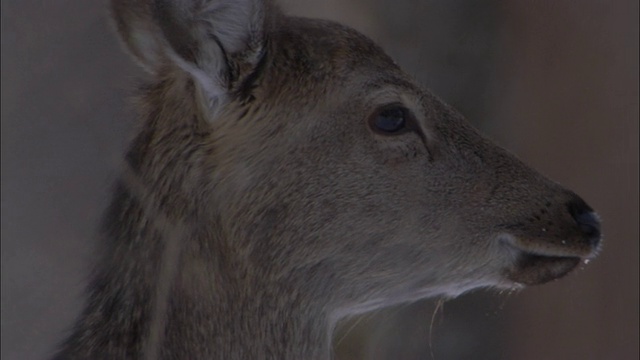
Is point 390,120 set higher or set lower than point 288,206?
higher

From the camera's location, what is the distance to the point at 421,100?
257 centimetres

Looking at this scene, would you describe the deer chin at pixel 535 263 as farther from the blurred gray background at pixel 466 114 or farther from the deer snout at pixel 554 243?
the blurred gray background at pixel 466 114

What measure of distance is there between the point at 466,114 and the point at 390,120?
1109mm

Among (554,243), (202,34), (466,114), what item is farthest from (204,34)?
(466,114)

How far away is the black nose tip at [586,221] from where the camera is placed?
2516mm

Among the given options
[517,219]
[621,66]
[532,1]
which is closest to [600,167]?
[621,66]

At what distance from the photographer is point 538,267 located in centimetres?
252

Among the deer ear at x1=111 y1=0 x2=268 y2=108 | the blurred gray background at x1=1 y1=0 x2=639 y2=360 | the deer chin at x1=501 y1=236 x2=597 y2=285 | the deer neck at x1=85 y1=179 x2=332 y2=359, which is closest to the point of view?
the deer ear at x1=111 y1=0 x2=268 y2=108

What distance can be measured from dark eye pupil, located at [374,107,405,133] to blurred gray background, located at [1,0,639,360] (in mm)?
386

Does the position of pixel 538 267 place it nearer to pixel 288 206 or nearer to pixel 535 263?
pixel 535 263

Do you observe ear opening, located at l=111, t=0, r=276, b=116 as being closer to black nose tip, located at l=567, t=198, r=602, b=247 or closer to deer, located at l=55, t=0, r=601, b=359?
deer, located at l=55, t=0, r=601, b=359

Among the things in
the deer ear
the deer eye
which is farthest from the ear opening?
the deer eye

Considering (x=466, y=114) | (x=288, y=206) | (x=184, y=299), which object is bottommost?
(x=184, y=299)

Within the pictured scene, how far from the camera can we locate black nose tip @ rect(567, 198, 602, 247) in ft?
8.25
